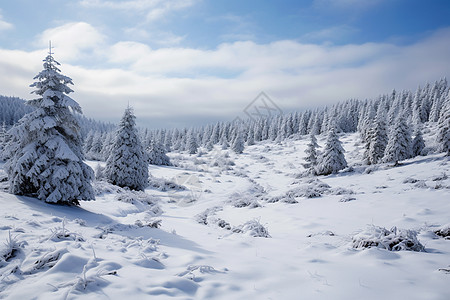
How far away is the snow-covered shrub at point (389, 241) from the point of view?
17.4ft

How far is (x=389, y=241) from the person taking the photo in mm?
5441

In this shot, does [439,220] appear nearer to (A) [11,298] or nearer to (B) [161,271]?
(B) [161,271]

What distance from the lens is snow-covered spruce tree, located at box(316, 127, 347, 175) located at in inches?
1321

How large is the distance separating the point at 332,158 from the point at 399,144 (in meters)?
8.46

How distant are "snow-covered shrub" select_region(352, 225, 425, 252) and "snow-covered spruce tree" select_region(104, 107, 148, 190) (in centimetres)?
2145

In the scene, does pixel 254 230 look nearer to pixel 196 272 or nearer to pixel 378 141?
pixel 196 272

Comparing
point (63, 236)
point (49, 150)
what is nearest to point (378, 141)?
point (49, 150)

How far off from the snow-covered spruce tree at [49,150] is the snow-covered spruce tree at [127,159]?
11853 mm

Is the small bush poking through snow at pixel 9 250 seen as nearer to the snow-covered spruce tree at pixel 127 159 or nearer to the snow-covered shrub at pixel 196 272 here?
the snow-covered shrub at pixel 196 272

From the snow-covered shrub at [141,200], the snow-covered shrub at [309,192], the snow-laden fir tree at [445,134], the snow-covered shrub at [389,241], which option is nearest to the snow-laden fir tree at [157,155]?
the snow-covered shrub at [141,200]

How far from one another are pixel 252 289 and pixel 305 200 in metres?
12.0

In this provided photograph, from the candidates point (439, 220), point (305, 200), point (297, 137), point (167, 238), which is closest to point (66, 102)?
point (167, 238)

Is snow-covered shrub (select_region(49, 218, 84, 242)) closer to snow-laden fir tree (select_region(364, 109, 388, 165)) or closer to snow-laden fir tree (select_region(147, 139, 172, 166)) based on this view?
snow-laden fir tree (select_region(364, 109, 388, 165))

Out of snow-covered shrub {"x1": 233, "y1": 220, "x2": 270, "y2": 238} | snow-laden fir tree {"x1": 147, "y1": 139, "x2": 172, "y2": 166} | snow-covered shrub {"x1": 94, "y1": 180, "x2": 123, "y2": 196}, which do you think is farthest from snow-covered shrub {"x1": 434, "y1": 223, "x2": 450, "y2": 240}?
snow-laden fir tree {"x1": 147, "y1": 139, "x2": 172, "y2": 166}
